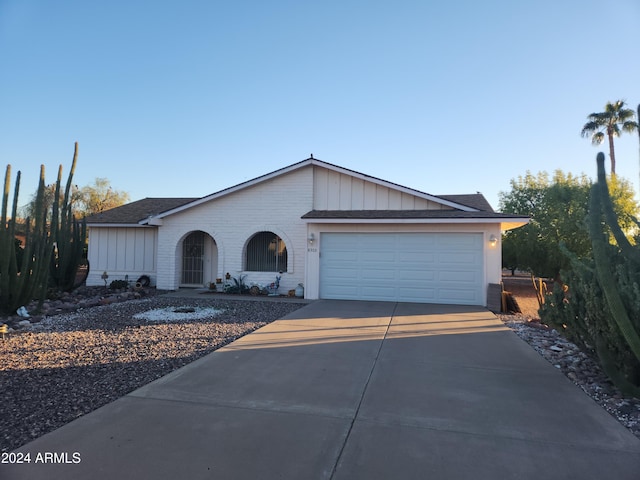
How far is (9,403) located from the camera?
13.4ft

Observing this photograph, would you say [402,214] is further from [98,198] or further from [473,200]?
[98,198]

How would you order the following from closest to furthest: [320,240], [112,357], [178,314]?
[112,357] → [178,314] → [320,240]

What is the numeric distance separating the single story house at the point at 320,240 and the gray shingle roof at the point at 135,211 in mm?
122

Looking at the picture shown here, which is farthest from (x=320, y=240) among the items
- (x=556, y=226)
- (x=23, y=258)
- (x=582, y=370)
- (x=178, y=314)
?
(x=556, y=226)

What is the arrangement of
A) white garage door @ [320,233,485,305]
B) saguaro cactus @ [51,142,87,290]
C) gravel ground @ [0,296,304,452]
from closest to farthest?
gravel ground @ [0,296,304,452], white garage door @ [320,233,485,305], saguaro cactus @ [51,142,87,290]

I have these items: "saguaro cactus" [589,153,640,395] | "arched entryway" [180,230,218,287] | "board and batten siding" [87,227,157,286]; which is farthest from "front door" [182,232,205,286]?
"saguaro cactus" [589,153,640,395]

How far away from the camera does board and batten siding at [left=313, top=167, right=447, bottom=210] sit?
1337 centimetres

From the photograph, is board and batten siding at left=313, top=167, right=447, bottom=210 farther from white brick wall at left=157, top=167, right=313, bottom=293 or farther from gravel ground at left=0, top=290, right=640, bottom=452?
gravel ground at left=0, top=290, right=640, bottom=452

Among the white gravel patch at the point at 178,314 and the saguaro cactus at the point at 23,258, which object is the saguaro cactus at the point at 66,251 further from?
the white gravel patch at the point at 178,314

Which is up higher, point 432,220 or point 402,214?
point 402,214

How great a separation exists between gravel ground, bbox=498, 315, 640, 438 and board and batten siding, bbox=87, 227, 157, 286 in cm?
1358

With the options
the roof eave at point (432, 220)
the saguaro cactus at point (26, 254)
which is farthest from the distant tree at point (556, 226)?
the saguaro cactus at point (26, 254)

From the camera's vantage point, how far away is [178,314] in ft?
32.0

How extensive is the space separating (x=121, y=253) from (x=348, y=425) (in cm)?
1522
